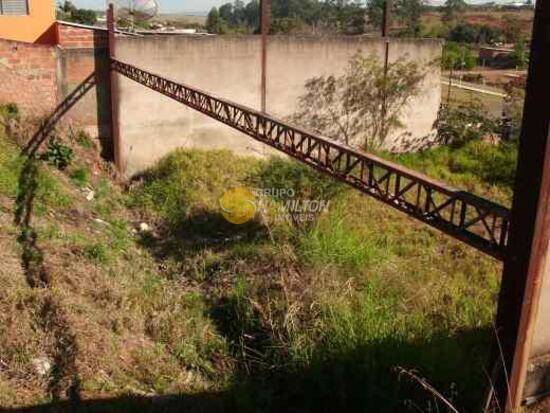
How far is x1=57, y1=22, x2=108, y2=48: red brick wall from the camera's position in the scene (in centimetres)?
1135

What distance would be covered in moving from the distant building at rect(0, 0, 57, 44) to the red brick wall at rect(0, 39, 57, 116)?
19.8 feet

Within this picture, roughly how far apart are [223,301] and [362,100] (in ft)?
28.1

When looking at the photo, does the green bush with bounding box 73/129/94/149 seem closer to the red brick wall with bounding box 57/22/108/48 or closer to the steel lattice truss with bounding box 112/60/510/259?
the red brick wall with bounding box 57/22/108/48

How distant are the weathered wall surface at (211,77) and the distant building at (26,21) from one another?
646cm

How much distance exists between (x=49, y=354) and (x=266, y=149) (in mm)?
8249

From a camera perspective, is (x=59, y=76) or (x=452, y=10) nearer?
(x=59, y=76)

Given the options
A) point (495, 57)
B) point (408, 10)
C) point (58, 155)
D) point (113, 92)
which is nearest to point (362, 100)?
point (113, 92)

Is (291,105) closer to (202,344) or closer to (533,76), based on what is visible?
(202,344)

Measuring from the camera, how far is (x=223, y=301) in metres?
7.28

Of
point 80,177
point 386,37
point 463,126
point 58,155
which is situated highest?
point 386,37

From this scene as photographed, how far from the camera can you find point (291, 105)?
13.5m

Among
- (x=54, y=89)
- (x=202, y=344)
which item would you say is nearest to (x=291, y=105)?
(x=54, y=89)

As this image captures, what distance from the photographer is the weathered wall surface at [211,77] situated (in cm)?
1168

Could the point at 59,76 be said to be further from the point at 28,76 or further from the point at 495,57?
the point at 495,57
